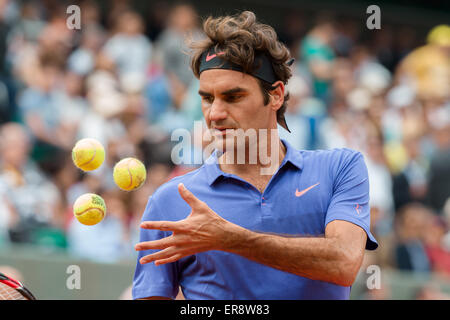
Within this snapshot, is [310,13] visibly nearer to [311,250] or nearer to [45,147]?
[45,147]

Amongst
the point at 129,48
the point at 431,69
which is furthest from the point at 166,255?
the point at 431,69

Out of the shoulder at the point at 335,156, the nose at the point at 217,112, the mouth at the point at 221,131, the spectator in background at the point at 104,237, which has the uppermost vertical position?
the nose at the point at 217,112

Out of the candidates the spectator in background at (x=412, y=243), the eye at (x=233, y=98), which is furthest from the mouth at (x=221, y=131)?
the spectator in background at (x=412, y=243)

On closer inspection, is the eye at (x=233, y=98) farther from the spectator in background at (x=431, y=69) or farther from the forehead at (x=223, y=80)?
the spectator in background at (x=431, y=69)

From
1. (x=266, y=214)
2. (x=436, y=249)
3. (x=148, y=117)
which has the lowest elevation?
(x=436, y=249)

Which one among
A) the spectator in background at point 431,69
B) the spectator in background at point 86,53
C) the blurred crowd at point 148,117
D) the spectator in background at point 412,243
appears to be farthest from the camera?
the spectator in background at point 431,69

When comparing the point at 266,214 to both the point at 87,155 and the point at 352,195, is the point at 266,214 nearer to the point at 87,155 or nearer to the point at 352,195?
the point at 352,195

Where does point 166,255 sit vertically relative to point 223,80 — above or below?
below

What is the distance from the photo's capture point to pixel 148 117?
9852 millimetres

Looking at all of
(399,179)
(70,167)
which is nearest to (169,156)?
(70,167)

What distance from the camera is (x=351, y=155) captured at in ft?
12.2

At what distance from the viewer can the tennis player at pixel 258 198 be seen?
11.1 ft

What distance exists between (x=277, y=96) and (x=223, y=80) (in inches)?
17.1

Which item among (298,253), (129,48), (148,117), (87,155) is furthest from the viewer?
(129,48)
